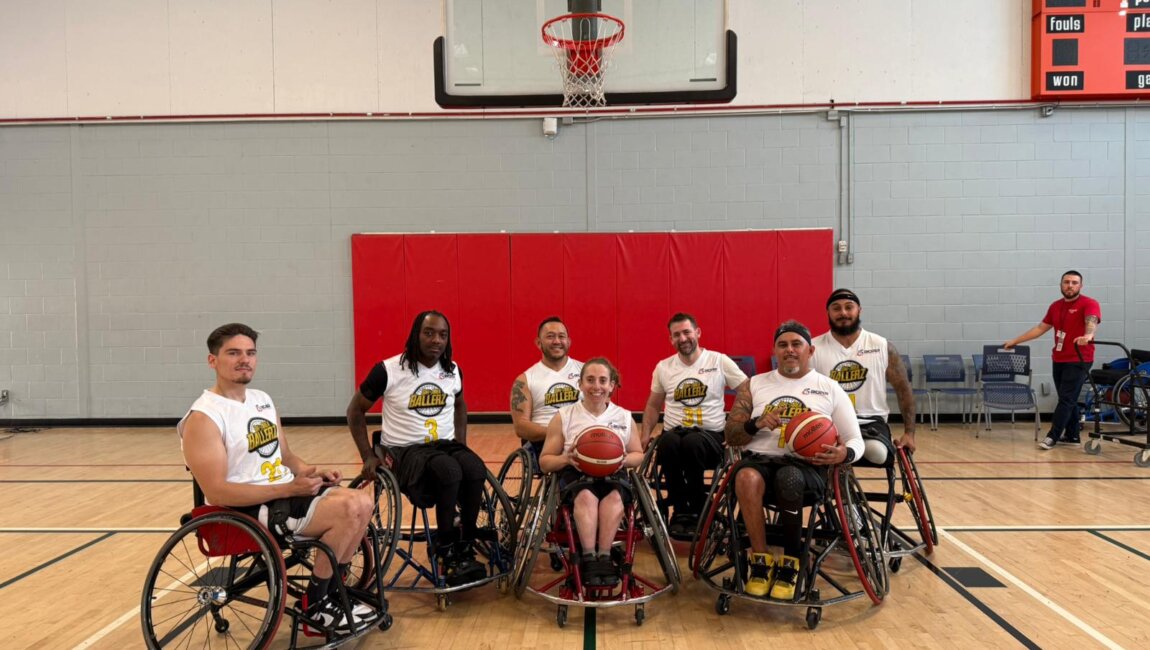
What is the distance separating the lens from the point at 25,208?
334 inches

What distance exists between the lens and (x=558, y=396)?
4.16 m

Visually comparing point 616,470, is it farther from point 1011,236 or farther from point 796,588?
point 1011,236

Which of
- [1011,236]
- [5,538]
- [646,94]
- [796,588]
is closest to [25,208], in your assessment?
[5,538]

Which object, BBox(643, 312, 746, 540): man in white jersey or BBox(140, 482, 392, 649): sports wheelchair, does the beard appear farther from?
BBox(140, 482, 392, 649): sports wheelchair

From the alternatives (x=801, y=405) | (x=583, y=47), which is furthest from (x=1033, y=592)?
(x=583, y=47)

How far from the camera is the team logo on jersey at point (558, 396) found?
4.15 metres

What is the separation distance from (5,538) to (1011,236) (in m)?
9.24

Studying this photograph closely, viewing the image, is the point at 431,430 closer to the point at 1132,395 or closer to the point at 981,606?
the point at 981,606

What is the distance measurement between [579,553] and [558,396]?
113 cm

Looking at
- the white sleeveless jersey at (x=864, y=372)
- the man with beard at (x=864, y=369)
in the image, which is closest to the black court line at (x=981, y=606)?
the man with beard at (x=864, y=369)

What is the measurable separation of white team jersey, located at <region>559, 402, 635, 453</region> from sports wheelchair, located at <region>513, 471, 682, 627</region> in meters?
0.19

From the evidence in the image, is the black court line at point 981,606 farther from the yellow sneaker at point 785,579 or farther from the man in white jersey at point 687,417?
the man in white jersey at point 687,417

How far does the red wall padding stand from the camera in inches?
328

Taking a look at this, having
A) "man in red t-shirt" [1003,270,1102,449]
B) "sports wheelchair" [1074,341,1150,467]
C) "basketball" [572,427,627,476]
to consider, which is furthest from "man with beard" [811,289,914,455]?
"sports wheelchair" [1074,341,1150,467]
